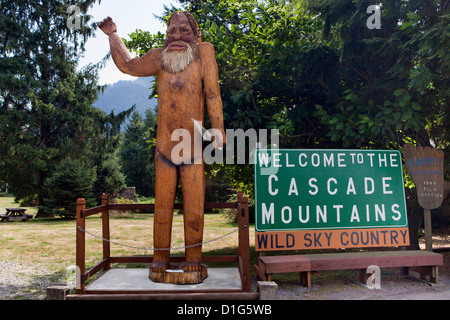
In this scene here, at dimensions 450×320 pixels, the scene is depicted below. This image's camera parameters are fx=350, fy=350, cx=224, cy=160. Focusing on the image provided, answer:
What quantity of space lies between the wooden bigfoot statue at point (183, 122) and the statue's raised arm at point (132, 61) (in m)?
0.04

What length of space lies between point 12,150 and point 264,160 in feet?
50.8

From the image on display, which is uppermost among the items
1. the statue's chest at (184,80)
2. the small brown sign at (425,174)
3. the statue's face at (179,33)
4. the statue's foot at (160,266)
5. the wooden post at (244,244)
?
the statue's face at (179,33)

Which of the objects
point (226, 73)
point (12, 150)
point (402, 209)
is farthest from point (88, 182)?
point (402, 209)

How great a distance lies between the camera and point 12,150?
16.6m

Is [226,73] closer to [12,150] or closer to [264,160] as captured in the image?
[264,160]

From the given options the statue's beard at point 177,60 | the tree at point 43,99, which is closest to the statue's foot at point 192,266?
the statue's beard at point 177,60

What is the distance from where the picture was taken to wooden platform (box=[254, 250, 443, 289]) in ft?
16.4

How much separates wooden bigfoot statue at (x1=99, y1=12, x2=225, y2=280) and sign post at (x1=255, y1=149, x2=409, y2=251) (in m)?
1.34

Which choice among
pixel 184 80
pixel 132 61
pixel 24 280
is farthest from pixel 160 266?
pixel 24 280

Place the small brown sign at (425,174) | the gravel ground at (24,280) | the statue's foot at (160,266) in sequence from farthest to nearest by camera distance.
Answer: the small brown sign at (425,174), the gravel ground at (24,280), the statue's foot at (160,266)

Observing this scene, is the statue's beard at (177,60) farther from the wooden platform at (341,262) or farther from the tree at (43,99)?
the tree at (43,99)

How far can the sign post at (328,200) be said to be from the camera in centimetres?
525

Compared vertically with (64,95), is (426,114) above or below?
below

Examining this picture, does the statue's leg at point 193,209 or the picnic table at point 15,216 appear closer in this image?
the statue's leg at point 193,209
